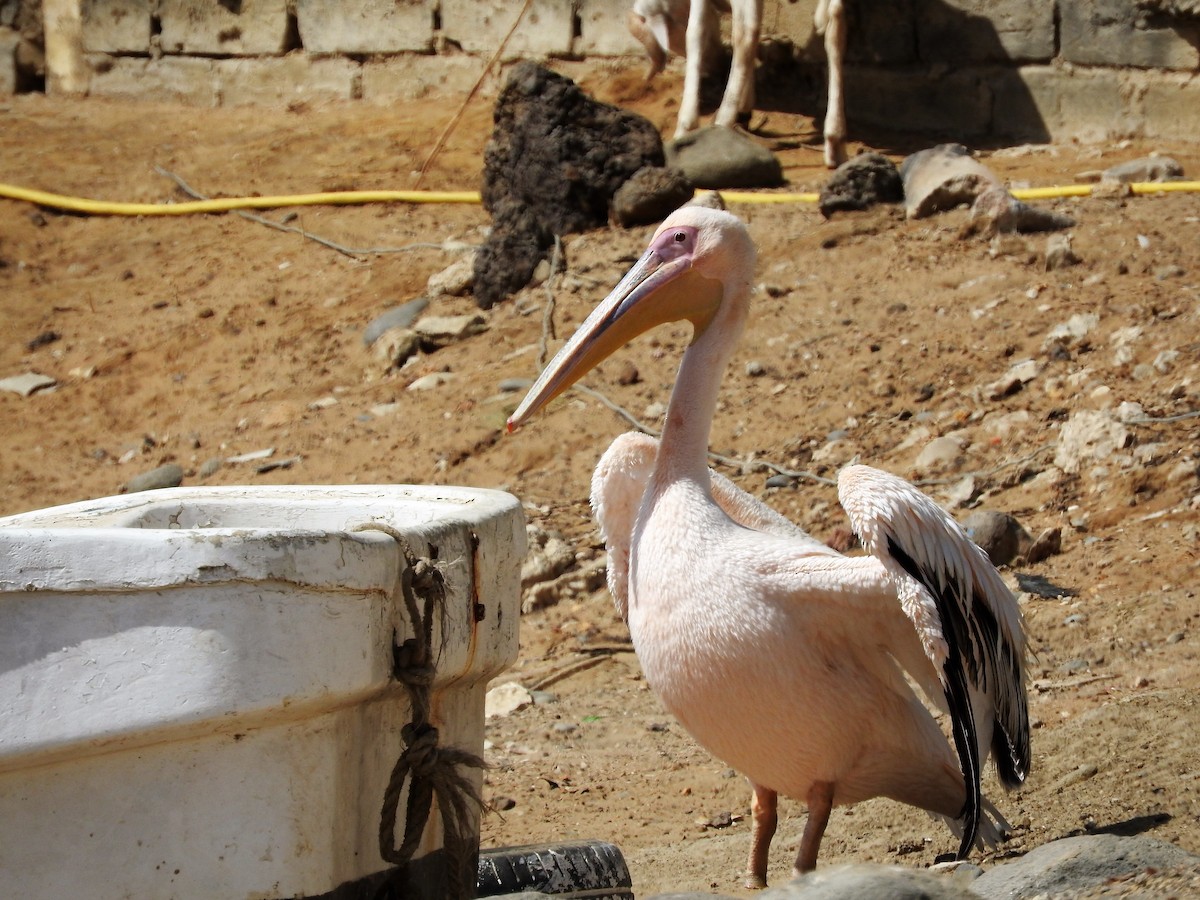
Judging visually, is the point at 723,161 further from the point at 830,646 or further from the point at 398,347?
the point at 830,646

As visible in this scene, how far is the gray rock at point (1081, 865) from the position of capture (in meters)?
2.25

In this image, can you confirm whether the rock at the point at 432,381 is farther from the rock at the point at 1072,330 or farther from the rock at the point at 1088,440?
the rock at the point at 1088,440

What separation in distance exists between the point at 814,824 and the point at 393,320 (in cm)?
530

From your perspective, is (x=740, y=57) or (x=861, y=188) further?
(x=740, y=57)

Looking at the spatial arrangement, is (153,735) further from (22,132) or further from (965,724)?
(22,132)

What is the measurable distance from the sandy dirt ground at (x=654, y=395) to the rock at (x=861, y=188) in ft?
0.51

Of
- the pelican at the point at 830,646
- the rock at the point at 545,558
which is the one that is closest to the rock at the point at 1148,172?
the rock at the point at 545,558

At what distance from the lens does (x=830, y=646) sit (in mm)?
3066

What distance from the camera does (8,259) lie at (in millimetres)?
9617

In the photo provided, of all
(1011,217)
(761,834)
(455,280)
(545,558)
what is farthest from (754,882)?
(455,280)

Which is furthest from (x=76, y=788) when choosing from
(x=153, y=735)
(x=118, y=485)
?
(x=118, y=485)

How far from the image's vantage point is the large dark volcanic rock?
7879mm

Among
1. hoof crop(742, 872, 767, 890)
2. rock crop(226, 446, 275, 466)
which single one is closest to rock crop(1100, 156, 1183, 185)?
rock crop(226, 446, 275, 466)

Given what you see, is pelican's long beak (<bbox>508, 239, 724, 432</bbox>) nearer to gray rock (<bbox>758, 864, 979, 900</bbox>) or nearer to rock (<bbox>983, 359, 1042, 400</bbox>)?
gray rock (<bbox>758, 864, 979, 900</bbox>)
